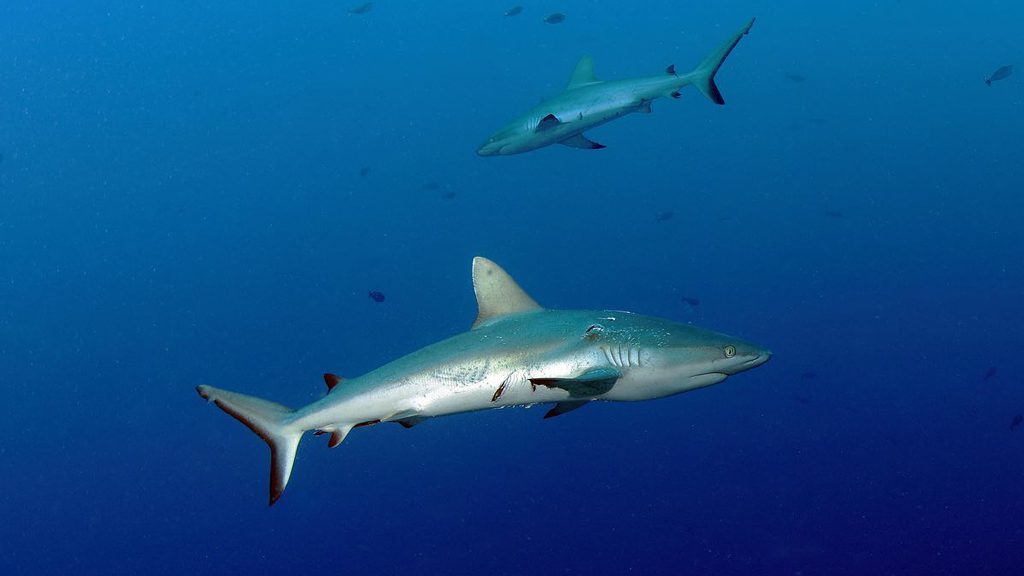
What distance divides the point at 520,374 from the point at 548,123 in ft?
13.3

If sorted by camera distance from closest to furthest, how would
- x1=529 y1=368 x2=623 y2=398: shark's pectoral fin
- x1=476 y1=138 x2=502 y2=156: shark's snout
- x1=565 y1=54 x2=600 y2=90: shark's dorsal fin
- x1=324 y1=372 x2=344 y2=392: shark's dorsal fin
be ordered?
x1=529 y1=368 x2=623 y2=398: shark's pectoral fin < x1=324 y1=372 x2=344 y2=392: shark's dorsal fin < x1=476 y1=138 x2=502 y2=156: shark's snout < x1=565 y1=54 x2=600 y2=90: shark's dorsal fin

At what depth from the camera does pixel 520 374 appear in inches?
136

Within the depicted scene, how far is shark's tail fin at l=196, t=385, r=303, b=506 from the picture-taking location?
364 centimetres

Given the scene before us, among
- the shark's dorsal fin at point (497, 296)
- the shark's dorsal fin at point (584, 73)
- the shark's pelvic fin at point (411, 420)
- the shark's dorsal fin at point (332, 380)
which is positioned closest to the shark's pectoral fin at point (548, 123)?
the shark's dorsal fin at point (584, 73)

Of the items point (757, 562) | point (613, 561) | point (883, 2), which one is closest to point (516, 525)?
point (613, 561)

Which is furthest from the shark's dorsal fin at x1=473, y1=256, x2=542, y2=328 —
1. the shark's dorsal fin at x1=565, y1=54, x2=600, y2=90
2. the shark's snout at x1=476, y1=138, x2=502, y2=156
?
the shark's dorsal fin at x1=565, y1=54, x2=600, y2=90

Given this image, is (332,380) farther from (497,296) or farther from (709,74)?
(709,74)

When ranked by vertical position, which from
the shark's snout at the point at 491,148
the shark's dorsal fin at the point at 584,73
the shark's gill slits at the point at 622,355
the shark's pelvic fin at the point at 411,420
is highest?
the shark's dorsal fin at the point at 584,73

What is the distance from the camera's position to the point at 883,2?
263 ft

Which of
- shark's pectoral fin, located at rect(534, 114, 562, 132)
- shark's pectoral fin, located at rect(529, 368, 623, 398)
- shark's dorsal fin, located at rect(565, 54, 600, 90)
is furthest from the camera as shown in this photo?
shark's dorsal fin, located at rect(565, 54, 600, 90)

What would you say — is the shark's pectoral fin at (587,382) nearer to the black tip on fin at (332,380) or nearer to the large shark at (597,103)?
the black tip on fin at (332,380)

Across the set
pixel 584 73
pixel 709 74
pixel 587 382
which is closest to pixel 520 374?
pixel 587 382

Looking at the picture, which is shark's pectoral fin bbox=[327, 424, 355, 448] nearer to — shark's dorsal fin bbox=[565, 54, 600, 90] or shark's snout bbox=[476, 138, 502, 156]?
shark's snout bbox=[476, 138, 502, 156]

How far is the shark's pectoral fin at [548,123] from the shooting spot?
6.86 m
